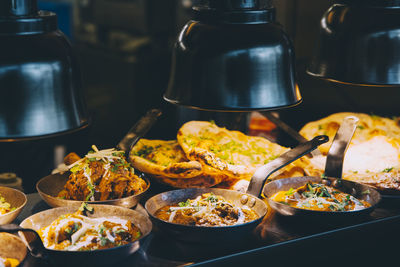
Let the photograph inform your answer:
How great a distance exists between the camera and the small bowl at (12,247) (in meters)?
1.82

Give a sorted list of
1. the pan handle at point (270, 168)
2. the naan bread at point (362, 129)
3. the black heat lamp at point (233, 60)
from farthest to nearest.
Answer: the naan bread at point (362, 129) → the pan handle at point (270, 168) → the black heat lamp at point (233, 60)

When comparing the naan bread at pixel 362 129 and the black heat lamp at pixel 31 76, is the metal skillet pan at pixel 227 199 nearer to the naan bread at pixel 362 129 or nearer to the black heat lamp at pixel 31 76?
the naan bread at pixel 362 129

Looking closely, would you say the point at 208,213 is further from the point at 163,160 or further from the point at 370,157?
the point at 370,157

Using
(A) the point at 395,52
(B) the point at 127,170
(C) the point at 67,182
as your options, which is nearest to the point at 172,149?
(B) the point at 127,170

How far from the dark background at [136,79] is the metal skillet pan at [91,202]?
68 cm

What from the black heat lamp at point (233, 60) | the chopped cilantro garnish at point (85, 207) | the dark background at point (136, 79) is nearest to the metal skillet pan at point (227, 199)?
the chopped cilantro garnish at point (85, 207)

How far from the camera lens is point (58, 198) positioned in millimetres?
2230

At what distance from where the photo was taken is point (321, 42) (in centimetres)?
213

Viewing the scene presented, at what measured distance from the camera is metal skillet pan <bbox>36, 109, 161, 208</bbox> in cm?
222

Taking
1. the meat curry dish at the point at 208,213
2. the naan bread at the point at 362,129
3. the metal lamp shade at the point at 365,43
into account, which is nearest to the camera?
the metal lamp shade at the point at 365,43

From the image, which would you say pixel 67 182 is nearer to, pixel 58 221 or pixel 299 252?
pixel 58 221

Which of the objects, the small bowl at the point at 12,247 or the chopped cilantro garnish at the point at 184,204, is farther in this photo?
→ the chopped cilantro garnish at the point at 184,204

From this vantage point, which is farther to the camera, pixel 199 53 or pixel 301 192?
pixel 301 192

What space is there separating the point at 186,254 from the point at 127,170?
2.02ft
